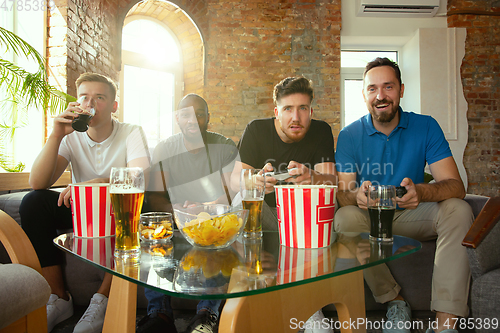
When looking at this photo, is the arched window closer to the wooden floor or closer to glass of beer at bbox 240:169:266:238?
the wooden floor

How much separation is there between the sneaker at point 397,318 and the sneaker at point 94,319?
1.02 m

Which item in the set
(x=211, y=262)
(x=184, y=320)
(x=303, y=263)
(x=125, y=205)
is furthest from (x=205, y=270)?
(x=184, y=320)

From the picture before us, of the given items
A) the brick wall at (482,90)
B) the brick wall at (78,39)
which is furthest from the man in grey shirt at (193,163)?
the brick wall at (482,90)

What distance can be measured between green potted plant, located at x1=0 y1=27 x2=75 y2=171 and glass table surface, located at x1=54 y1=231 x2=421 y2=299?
192 centimetres

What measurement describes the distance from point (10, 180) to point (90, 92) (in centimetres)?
72

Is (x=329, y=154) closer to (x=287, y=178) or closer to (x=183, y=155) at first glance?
(x=287, y=178)

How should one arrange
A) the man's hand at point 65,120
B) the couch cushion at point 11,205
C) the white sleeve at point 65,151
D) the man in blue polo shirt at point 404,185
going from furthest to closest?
the white sleeve at point 65,151, the couch cushion at point 11,205, the man's hand at point 65,120, the man in blue polo shirt at point 404,185

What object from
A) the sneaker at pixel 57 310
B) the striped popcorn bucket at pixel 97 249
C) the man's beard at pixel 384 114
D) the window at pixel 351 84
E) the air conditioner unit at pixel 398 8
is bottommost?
the sneaker at pixel 57 310

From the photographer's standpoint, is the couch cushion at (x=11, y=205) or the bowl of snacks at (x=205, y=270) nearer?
the bowl of snacks at (x=205, y=270)

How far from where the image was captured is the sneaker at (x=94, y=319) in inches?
44.2

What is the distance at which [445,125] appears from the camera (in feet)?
13.5

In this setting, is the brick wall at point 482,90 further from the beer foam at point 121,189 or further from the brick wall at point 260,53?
the beer foam at point 121,189

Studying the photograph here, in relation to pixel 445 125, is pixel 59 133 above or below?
below

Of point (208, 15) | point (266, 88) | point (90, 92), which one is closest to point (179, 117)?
point (90, 92)
